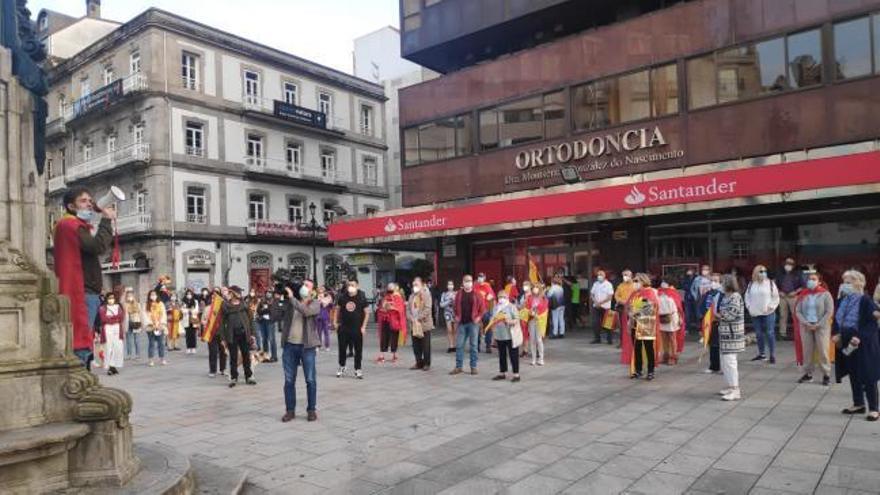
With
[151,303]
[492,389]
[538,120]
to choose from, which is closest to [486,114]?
[538,120]

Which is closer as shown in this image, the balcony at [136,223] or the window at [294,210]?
the balcony at [136,223]

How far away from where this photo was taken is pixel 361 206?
45094 mm

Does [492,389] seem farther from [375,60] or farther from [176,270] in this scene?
[375,60]

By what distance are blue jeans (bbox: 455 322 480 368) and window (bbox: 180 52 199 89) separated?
28.1 metres

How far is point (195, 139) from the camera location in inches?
1387

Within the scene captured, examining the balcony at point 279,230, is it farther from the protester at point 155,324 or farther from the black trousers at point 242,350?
the black trousers at point 242,350

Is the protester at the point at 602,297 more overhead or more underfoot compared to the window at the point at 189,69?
more underfoot

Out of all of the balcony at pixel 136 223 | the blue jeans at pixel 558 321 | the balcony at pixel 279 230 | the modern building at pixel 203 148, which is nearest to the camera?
the blue jeans at pixel 558 321

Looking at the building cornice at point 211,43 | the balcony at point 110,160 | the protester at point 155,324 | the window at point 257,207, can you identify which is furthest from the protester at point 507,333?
the building cornice at point 211,43

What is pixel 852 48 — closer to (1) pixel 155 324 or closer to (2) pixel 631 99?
(2) pixel 631 99

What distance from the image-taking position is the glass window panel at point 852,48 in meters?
15.3

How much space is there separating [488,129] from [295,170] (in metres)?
20.9

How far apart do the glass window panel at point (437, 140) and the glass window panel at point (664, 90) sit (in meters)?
7.41

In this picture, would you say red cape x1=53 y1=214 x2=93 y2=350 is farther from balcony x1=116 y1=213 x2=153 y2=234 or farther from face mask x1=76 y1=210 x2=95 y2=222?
balcony x1=116 y1=213 x2=153 y2=234
